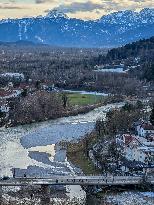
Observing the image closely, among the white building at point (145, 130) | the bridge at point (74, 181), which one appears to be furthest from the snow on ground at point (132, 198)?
the white building at point (145, 130)

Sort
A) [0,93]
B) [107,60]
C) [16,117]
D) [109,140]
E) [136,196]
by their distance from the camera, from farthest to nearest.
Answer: [107,60] < [0,93] < [16,117] < [109,140] < [136,196]

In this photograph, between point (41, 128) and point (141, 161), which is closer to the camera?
point (141, 161)

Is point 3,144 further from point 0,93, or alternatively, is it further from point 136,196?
point 0,93

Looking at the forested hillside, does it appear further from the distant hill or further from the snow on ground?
the snow on ground

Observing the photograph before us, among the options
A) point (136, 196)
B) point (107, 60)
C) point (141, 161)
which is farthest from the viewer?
point (107, 60)

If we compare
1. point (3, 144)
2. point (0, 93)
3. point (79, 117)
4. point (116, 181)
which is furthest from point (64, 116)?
point (116, 181)

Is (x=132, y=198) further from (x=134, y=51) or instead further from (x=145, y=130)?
(x=134, y=51)

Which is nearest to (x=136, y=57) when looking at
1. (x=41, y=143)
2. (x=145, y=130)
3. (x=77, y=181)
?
(x=145, y=130)
